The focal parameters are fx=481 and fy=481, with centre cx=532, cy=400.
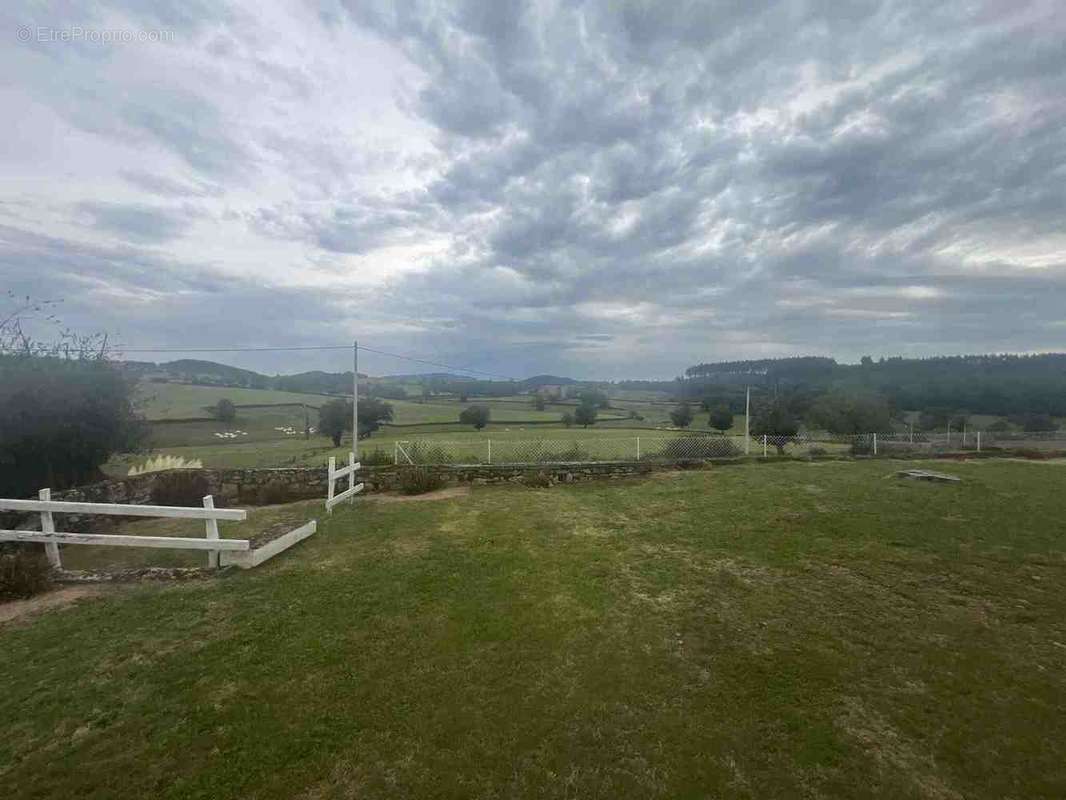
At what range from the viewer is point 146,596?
4.98m

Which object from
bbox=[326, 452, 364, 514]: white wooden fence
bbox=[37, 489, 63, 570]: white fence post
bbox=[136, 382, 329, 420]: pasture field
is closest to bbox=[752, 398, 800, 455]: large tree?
bbox=[326, 452, 364, 514]: white wooden fence

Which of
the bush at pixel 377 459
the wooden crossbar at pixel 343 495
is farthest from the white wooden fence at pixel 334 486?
the bush at pixel 377 459

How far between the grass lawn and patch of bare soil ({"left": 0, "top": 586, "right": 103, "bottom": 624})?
10.2 inches

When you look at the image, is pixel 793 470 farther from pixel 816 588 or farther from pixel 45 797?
pixel 45 797

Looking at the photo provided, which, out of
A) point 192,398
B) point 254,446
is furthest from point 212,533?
point 192,398

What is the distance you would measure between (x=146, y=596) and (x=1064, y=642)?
334 inches

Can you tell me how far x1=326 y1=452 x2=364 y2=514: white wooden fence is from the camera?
9031mm

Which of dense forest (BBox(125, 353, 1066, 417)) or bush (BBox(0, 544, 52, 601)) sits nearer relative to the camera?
bush (BBox(0, 544, 52, 601))

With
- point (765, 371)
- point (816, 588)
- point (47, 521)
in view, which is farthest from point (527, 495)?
point (765, 371)

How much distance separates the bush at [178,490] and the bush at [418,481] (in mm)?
4045

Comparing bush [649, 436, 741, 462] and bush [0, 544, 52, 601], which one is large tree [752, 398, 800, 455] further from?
bush [0, 544, 52, 601]

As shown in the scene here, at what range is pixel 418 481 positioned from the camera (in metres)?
11.1

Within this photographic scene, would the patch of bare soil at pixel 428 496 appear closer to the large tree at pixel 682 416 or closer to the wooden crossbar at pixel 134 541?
the wooden crossbar at pixel 134 541

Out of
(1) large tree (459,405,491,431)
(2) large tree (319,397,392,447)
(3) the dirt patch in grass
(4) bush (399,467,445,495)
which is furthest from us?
(1) large tree (459,405,491,431)
